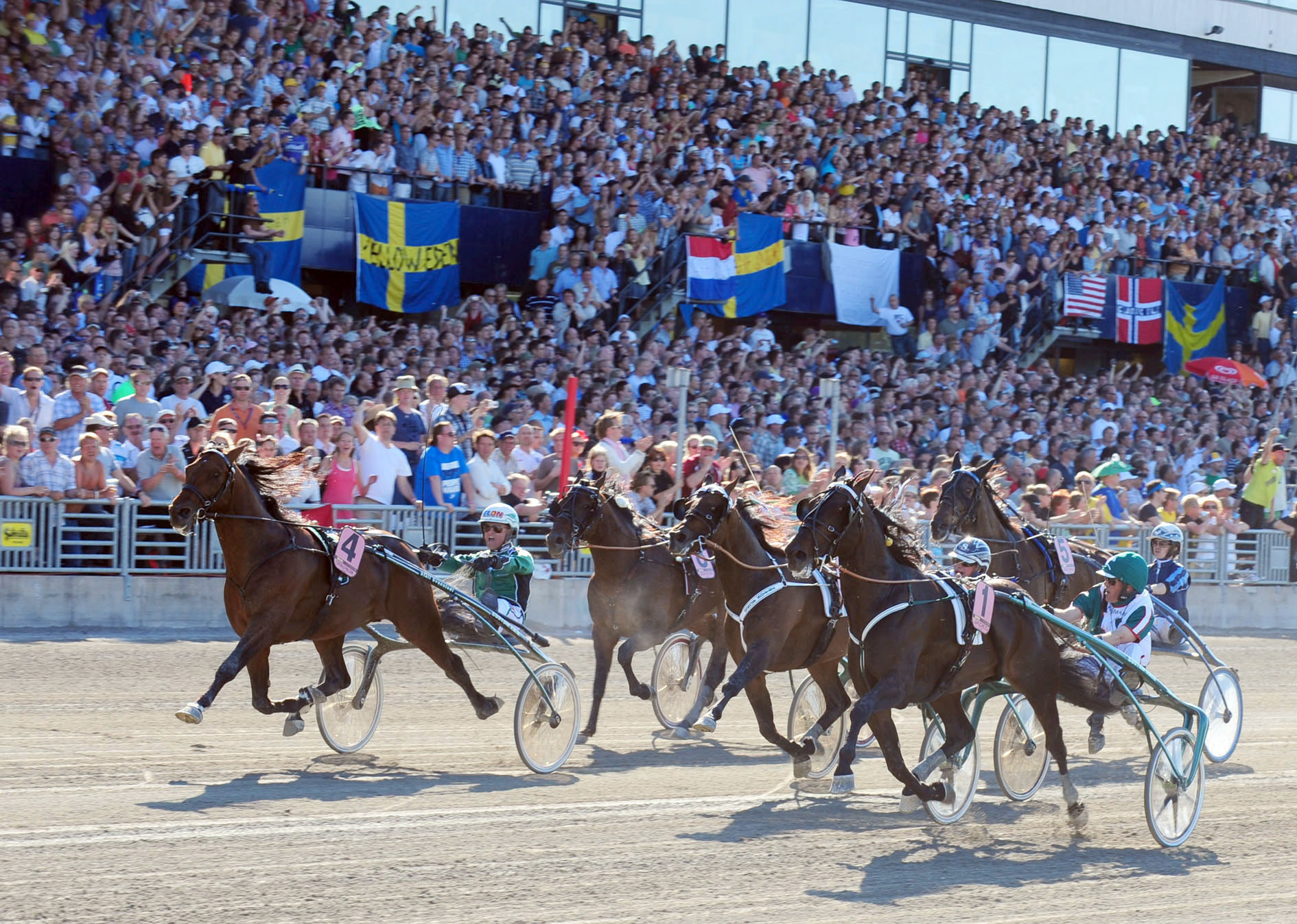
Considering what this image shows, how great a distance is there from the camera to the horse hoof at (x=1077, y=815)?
7.41m

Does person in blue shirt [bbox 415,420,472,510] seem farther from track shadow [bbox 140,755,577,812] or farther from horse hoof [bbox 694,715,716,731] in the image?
horse hoof [bbox 694,715,716,731]

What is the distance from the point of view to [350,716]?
8688 mm

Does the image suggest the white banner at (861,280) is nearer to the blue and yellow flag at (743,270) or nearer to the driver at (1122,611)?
the blue and yellow flag at (743,270)

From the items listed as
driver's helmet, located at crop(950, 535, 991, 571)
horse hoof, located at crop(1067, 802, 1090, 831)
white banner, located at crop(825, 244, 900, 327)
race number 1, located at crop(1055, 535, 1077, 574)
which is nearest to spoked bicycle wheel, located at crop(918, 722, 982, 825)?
horse hoof, located at crop(1067, 802, 1090, 831)

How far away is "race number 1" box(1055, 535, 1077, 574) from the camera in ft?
34.3

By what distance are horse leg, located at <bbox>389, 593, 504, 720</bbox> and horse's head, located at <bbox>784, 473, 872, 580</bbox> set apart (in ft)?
7.14

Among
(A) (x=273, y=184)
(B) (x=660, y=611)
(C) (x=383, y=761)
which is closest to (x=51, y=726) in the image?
(C) (x=383, y=761)

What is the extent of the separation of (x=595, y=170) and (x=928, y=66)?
415 inches

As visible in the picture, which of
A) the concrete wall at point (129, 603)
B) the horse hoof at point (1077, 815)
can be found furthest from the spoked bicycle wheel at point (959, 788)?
the concrete wall at point (129, 603)

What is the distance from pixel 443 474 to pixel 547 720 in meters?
4.92

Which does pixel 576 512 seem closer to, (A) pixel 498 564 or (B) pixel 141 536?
(A) pixel 498 564

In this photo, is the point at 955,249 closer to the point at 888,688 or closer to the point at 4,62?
the point at 4,62

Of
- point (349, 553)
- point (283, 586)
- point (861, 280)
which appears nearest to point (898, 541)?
point (349, 553)

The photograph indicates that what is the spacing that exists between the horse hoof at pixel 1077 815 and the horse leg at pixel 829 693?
1476mm
